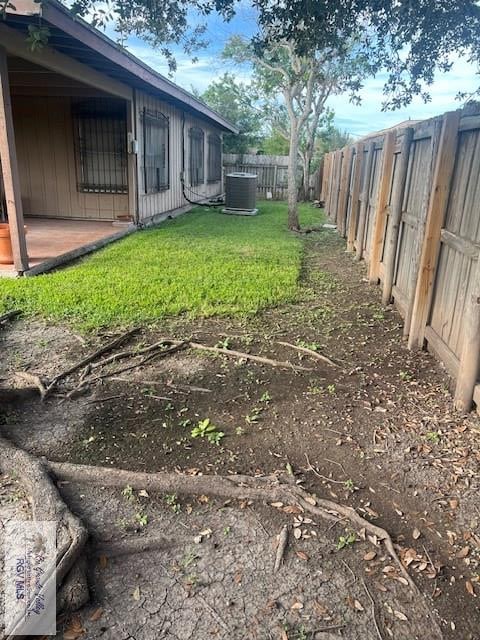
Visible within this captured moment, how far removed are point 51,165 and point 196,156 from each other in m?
5.51

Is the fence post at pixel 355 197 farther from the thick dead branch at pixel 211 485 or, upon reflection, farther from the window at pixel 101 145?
the thick dead branch at pixel 211 485

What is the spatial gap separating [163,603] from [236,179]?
1257cm

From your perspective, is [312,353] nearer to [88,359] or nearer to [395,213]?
[88,359]

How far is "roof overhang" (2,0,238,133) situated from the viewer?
4605mm

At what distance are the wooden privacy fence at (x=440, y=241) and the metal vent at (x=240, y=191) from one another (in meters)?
7.77

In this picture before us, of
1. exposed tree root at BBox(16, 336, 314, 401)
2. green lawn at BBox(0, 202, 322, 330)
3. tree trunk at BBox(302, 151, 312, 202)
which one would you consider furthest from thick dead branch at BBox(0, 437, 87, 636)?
tree trunk at BBox(302, 151, 312, 202)

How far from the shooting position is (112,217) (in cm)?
1054

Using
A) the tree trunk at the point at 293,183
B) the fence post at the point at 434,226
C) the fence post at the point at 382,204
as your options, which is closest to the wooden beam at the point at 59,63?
the fence post at the point at 434,226

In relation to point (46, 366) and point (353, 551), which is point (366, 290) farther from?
point (353, 551)

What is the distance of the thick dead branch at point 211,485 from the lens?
2195mm

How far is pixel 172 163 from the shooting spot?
12.2 meters

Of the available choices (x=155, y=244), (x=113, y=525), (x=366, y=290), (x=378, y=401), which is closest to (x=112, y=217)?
(x=155, y=244)

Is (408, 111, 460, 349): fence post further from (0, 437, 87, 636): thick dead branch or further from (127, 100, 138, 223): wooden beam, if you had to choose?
(127, 100, 138, 223): wooden beam

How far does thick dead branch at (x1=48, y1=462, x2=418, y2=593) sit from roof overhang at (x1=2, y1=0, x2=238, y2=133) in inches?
102
